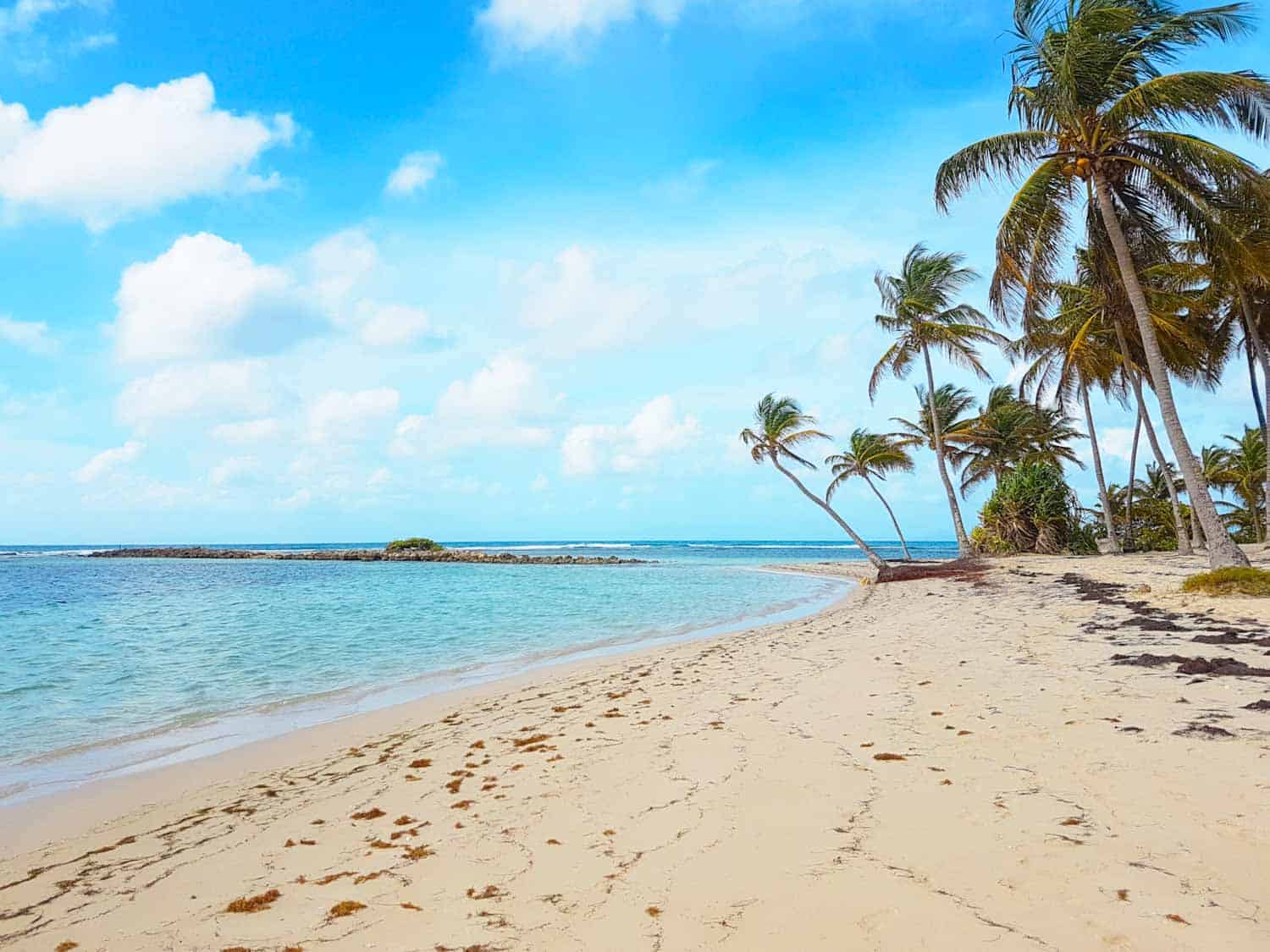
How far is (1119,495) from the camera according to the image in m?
36.6

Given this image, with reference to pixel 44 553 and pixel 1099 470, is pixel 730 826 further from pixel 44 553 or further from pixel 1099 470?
pixel 44 553

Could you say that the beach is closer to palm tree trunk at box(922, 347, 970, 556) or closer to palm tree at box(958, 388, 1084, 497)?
palm tree trunk at box(922, 347, 970, 556)

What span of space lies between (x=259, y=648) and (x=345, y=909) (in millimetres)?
12413

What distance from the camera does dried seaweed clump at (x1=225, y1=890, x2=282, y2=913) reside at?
3.29m

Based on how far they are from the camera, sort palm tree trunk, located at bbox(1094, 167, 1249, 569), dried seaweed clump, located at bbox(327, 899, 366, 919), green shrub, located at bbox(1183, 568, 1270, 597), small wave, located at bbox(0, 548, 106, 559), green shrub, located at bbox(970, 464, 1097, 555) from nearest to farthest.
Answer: dried seaweed clump, located at bbox(327, 899, 366, 919) → green shrub, located at bbox(1183, 568, 1270, 597) → palm tree trunk, located at bbox(1094, 167, 1249, 569) → green shrub, located at bbox(970, 464, 1097, 555) → small wave, located at bbox(0, 548, 106, 559)

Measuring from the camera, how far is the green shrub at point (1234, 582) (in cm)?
1041

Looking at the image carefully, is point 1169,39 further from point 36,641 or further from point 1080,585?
point 36,641

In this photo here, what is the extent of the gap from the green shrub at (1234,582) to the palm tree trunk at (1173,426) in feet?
5.82

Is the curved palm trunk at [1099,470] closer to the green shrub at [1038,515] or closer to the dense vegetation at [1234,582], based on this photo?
the green shrub at [1038,515]

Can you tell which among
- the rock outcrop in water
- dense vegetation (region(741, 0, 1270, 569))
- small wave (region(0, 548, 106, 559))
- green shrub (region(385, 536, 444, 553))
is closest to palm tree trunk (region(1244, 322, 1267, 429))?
dense vegetation (region(741, 0, 1270, 569))

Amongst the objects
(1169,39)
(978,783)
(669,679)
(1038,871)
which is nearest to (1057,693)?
(978,783)

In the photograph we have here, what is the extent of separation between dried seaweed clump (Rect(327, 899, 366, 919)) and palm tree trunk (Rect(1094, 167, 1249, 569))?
48.9ft

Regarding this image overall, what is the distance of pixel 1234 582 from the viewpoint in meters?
10.8

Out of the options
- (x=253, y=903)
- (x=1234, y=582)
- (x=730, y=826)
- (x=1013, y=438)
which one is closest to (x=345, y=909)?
(x=253, y=903)
